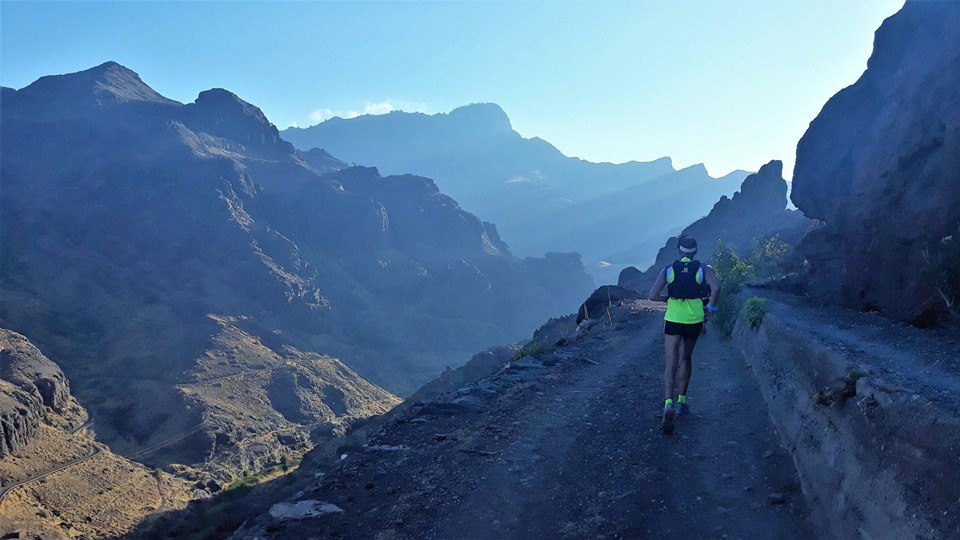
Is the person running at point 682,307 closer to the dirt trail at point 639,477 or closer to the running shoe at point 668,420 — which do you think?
the running shoe at point 668,420

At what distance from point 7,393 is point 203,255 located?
51832 millimetres

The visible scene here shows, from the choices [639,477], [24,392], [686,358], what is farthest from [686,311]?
[24,392]

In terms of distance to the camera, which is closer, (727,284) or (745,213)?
(727,284)

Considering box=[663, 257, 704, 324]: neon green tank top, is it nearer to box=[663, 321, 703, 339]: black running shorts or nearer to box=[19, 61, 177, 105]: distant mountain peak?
box=[663, 321, 703, 339]: black running shorts

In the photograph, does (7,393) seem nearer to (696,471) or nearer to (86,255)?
(696,471)

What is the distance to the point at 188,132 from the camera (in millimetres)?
108625

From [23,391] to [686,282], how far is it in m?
41.7

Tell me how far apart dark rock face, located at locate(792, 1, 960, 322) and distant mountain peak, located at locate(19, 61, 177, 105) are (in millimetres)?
119496

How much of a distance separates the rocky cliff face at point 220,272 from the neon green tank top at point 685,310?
38.3 meters

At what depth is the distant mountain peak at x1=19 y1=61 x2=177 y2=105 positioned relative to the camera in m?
107

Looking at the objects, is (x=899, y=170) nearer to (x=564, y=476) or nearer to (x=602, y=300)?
(x=564, y=476)

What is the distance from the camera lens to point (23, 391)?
36.1m

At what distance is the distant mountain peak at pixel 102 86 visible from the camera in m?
107

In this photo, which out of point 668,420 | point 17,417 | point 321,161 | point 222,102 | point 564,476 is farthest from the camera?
point 321,161
